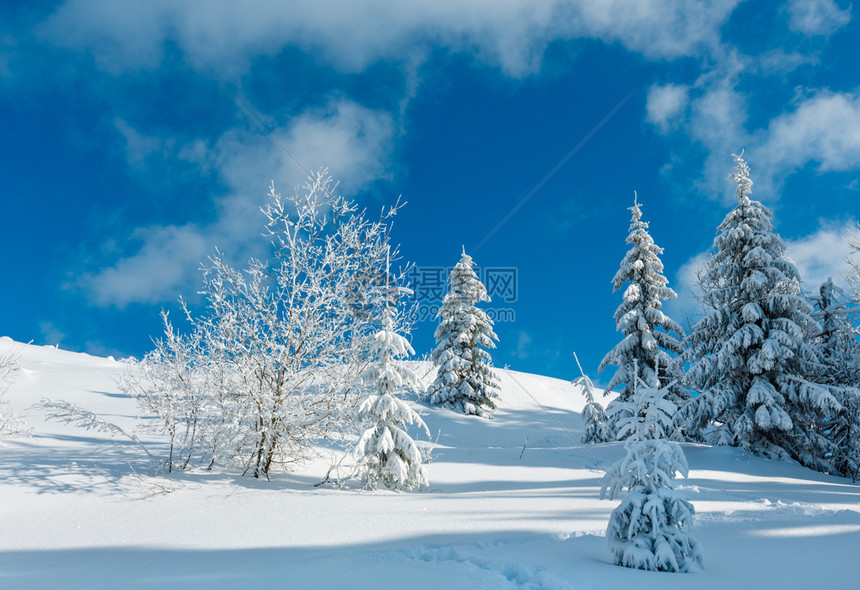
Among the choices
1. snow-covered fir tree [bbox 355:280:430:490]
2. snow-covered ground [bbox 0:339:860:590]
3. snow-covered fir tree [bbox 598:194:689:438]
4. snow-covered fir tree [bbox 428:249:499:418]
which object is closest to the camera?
snow-covered ground [bbox 0:339:860:590]

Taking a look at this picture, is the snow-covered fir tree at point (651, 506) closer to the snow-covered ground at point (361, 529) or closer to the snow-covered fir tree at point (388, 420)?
the snow-covered ground at point (361, 529)

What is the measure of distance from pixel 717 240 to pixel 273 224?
48.4ft

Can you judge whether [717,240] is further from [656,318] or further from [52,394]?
[52,394]

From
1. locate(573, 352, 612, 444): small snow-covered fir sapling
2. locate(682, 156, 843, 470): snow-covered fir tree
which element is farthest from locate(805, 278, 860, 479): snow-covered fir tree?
locate(573, 352, 612, 444): small snow-covered fir sapling

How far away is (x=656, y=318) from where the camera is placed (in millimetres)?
18016

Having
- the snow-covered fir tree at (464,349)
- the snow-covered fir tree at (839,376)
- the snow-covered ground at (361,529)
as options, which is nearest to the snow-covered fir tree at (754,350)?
the snow-covered fir tree at (839,376)

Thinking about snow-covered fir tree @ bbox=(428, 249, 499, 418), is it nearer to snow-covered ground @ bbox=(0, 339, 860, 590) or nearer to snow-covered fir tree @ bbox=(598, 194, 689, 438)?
snow-covered fir tree @ bbox=(598, 194, 689, 438)

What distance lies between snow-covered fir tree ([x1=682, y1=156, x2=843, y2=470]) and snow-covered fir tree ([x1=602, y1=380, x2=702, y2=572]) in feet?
36.2

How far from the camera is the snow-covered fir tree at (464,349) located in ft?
76.3

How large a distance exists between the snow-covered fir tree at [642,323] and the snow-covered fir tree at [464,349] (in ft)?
23.2

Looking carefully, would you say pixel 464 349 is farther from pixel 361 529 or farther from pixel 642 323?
pixel 361 529

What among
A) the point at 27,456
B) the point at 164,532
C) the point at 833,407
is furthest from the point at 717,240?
the point at 27,456

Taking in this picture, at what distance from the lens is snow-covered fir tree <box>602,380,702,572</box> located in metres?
4.63

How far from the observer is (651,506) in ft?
15.4
